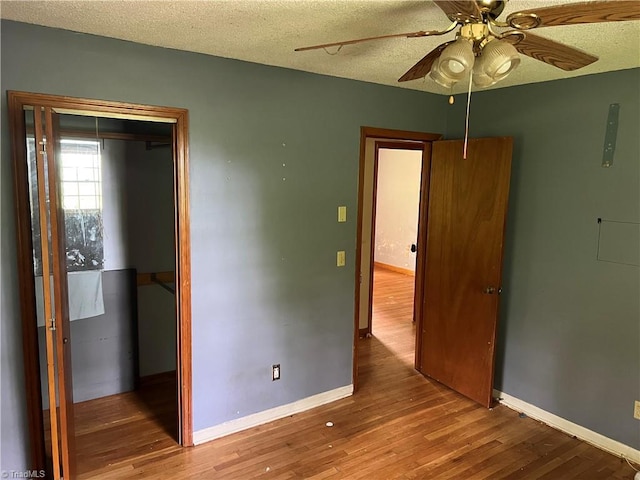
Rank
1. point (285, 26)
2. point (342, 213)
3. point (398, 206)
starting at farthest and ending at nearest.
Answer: point (398, 206)
point (342, 213)
point (285, 26)

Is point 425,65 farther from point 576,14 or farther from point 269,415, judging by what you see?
point 269,415

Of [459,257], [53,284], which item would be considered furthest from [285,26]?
[459,257]

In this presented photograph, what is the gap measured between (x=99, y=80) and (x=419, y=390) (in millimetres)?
3098

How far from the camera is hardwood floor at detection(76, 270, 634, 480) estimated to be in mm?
2600

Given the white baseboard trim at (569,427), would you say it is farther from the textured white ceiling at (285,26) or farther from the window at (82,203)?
the window at (82,203)

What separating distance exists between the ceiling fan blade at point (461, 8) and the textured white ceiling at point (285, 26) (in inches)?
13.3


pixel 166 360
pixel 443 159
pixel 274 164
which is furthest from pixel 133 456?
pixel 443 159

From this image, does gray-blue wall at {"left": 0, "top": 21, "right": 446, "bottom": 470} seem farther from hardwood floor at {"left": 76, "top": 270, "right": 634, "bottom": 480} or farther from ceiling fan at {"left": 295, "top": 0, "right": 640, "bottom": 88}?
ceiling fan at {"left": 295, "top": 0, "right": 640, "bottom": 88}

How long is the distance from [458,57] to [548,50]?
18.0 inches

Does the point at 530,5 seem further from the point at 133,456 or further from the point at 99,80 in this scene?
the point at 133,456

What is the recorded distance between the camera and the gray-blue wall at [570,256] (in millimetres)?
2721

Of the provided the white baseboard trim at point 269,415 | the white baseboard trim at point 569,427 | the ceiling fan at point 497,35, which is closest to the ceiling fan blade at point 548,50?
the ceiling fan at point 497,35

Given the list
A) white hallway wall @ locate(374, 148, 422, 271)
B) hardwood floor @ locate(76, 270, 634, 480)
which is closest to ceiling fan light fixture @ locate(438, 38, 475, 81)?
hardwood floor @ locate(76, 270, 634, 480)

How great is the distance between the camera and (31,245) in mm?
2207
